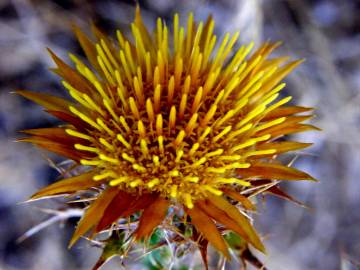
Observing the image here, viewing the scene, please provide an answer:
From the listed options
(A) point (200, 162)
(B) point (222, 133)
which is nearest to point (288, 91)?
(B) point (222, 133)

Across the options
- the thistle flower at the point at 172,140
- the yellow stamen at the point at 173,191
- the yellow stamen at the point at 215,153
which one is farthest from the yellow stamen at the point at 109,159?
the yellow stamen at the point at 215,153

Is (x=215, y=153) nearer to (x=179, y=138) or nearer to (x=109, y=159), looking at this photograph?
(x=179, y=138)

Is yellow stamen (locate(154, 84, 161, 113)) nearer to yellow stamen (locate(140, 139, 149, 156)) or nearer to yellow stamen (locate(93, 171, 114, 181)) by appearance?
yellow stamen (locate(140, 139, 149, 156))

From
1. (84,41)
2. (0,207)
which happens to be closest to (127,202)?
(84,41)

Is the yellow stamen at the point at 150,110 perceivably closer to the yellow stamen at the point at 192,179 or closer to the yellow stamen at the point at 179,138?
the yellow stamen at the point at 179,138

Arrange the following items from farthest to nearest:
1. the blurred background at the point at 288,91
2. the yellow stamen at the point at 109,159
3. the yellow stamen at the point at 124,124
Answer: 1. the blurred background at the point at 288,91
2. the yellow stamen at the point at 124,124
3. the yellow stamen at the point at 109,159

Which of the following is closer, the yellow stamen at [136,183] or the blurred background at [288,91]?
the yellow stamen at [136,183]
